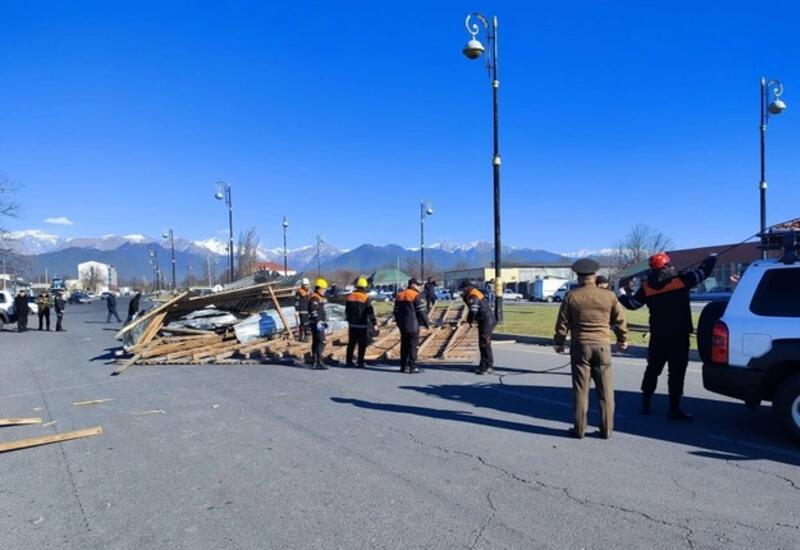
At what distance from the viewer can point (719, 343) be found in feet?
20.9

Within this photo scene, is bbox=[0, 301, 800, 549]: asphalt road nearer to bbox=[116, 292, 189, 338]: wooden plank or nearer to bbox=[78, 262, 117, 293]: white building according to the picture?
bbox=[116, 292, 189, 338]: wooden plank

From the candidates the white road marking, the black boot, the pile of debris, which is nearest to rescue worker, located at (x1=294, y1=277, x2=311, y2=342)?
the pile of debris

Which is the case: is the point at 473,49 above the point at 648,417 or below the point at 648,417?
above

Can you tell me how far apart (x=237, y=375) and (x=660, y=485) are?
28.9 feet

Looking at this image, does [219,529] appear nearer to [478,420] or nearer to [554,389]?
[478,420]

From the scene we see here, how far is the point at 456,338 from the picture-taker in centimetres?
1407

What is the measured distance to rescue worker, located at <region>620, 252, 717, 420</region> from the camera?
7.03m

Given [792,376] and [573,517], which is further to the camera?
[792,376]

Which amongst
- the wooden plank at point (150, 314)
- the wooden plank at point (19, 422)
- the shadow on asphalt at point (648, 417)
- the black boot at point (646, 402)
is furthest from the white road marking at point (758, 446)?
the wooden plank at point (150, 314)

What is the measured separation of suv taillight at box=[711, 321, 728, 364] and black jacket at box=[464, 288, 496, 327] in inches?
191

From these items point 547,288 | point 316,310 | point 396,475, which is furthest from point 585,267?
point 547,288

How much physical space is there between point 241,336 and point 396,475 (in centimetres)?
1066

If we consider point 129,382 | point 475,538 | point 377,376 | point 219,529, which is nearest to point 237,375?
point 129,382

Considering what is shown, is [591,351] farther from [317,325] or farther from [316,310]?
[317,325]
